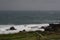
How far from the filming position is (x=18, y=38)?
3666 centimetres

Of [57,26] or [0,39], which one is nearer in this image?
[0,39]

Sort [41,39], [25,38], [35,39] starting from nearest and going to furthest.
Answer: [41,39]
[35,39]
[25,38]

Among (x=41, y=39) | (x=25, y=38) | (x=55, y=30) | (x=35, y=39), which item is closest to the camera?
(x=41, y=39)

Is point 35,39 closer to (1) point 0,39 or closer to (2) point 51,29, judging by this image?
(1) point 0,39

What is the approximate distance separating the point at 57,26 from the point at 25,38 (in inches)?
547

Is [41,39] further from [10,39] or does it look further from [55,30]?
[55,30]

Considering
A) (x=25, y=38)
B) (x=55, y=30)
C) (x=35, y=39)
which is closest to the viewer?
(x=35, y=39)

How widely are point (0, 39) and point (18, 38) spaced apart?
3.04 meters

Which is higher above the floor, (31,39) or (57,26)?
(57,26)

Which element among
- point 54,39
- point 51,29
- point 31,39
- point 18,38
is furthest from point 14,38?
point 51,29

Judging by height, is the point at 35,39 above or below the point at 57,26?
below

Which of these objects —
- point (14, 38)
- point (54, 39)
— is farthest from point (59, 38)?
point (14, 38)

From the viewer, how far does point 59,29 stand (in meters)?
46.4

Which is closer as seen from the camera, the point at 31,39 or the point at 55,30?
the point at 31,39
